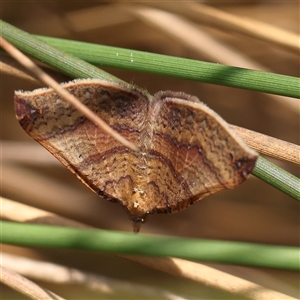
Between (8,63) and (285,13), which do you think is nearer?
(8,63)

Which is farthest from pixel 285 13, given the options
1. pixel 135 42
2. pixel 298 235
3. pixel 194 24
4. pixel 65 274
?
pixel 65 274

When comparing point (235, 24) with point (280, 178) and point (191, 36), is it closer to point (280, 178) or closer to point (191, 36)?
point (191, 36)

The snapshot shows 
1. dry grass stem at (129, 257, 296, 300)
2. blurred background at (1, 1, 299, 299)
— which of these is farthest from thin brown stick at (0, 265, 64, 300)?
blurred background at (1, 1, 299, 299)

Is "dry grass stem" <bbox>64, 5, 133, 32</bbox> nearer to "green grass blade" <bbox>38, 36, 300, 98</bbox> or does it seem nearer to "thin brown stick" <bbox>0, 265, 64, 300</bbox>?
"green grass blade" <bbox>38, 36, 300, 98</bbox>

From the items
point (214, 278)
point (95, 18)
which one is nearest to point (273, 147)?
point (214, 278)

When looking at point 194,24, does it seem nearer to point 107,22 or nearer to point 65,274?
point 107,22

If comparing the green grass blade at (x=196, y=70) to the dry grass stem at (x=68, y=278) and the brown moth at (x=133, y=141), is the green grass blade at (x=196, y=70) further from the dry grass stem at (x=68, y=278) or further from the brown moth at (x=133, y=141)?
the dry grass stem at (x=68, y=278)

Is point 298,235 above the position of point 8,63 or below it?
below
